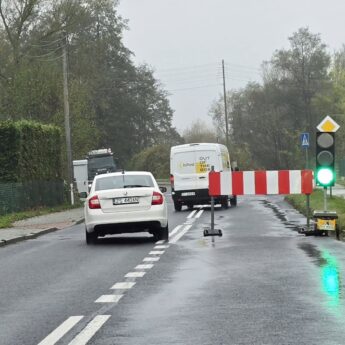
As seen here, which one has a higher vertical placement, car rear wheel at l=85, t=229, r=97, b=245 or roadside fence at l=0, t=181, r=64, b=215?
roadside fence at l=0, t=181, r=64, b=215

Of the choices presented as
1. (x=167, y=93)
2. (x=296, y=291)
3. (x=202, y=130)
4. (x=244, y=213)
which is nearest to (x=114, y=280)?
(x=296, y=291)

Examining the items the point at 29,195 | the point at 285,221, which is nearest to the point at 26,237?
the point at 285,221

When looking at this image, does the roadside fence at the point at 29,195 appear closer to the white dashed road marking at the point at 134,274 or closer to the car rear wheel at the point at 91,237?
the car rear wheel at the point at 91,237

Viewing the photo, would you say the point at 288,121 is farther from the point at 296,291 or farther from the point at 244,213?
the point at 296,291

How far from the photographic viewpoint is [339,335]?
7.30 meters

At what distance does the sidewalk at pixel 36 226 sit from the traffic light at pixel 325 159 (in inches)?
284

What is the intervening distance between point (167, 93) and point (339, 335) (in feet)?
328

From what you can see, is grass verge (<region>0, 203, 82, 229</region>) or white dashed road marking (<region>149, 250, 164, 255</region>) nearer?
white dashed road marking (<region>149, 250, 164, 255</region>)

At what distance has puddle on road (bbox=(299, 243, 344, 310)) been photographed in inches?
374

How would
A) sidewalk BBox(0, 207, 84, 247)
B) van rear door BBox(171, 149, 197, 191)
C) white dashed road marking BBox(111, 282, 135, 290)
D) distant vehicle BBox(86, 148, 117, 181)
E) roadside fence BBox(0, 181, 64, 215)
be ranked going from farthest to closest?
distant vehicle BBox(86, 148, 117, 181) < van rear door BBox(171, 149, 197, 191) < roadside fence BBox(0, 181, 64, 215) < sidewalk BBox(0, 207, 84, 247) < white dashed road marking BBox(111, 282, 135, 290)

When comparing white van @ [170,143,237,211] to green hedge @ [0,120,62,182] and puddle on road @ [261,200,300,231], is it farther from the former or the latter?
green hedge @ [0,120,62,182]

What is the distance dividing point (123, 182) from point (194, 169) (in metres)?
15.2

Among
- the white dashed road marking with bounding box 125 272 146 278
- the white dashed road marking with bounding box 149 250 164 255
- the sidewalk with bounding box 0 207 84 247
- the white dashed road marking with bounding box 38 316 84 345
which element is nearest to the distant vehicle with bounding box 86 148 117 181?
the sidewalk with bounding box 0 207 84 247

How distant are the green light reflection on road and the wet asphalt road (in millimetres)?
13
